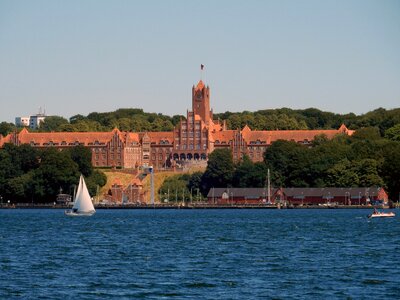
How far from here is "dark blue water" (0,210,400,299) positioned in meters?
52.7

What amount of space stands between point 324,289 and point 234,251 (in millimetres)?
20770

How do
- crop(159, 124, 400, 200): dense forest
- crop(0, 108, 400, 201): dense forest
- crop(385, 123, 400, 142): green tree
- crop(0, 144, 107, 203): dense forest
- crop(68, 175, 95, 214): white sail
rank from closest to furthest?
crop(68, 175, 95, 214): white sail < crop(159, 124, 400, 200): dense forest < crop(0, 108, 400, 201): dense forest < crop(0, 144, 107, 203): dense forest < crop(385, 123, 400, 142): green tree

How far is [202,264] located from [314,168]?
116 metres

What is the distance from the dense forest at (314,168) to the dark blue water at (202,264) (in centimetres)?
6951

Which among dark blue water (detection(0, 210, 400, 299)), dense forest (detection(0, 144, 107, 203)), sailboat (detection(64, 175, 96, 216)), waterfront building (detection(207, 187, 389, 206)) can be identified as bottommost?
dark blue water (detection(0, 210, 400, 299))

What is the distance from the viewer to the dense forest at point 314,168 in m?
169

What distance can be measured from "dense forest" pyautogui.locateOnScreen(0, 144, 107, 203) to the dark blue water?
3275 inches

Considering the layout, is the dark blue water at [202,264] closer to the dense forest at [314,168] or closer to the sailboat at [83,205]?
the sailboat at [83,205]

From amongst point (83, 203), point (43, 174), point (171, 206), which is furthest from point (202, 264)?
point (43, 174)

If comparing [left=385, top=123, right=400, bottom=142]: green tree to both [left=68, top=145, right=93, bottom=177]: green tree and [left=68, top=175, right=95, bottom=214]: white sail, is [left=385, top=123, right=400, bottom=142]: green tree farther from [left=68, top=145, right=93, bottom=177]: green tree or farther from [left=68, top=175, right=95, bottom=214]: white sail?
[left=68, top=175, right=95, bottom=214]: white sail

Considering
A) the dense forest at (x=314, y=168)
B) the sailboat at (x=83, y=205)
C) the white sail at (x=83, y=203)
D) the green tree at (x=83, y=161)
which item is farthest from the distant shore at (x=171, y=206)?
the white sail at (x=83, y=203)

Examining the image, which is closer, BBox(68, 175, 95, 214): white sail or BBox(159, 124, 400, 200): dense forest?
BBox(68, 175, 95, 214): white sail

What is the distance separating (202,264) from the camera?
6400 centimetres

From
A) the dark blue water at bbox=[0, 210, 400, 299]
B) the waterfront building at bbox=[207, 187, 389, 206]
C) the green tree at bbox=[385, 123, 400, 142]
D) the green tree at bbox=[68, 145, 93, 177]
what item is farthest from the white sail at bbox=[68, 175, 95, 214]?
the green tree at bbox=[385, 123, 400, 142]
